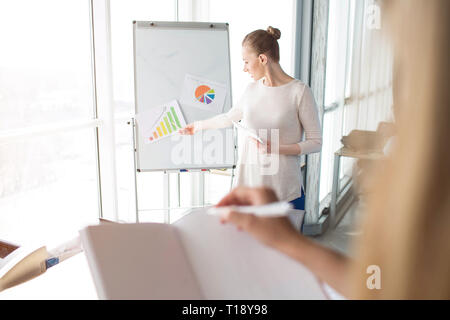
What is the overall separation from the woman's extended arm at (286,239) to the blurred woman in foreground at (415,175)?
102mm

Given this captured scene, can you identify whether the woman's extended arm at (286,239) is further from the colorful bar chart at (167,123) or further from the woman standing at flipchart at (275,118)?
the colorful bar chart at (167,123)

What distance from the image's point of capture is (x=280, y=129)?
182cm

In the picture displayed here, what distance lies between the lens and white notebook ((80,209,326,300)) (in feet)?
1.24

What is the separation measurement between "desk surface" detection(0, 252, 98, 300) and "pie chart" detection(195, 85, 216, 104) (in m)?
1.56

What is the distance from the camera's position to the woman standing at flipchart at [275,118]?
182 centimetres

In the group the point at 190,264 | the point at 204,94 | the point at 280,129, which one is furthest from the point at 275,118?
the point at 190,264

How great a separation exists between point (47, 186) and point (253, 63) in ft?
4.07

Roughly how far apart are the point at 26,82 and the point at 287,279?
1893mm

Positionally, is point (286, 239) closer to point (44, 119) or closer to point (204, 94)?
point (44, 119)

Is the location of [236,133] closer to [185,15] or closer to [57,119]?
[57,119]

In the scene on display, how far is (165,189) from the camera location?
10.2 ft

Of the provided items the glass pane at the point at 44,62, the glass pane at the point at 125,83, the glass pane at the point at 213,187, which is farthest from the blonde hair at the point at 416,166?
the glass pane at the point at 213,187
